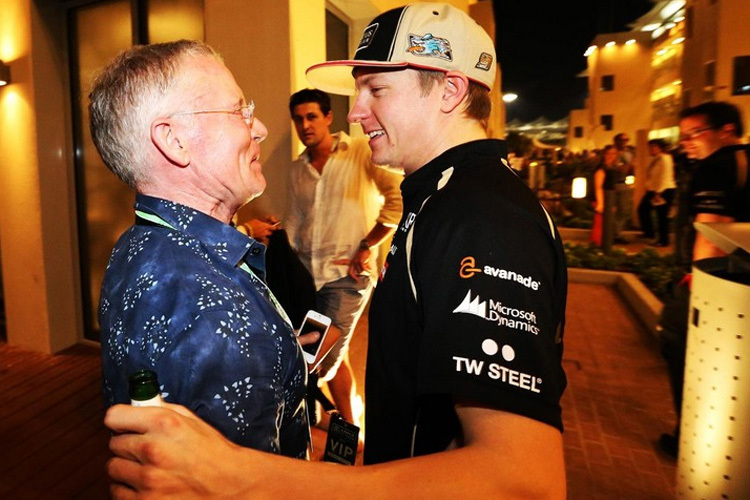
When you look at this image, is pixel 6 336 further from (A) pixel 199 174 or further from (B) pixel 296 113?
(A) pixel 199 174

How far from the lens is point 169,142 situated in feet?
3.94

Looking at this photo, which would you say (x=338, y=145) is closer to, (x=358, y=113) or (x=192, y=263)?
(x=358, y=113)

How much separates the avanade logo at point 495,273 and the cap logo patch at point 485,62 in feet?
2.41

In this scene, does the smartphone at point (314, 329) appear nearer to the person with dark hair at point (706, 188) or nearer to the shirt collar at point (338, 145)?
the shirt collar at point (338, 145)

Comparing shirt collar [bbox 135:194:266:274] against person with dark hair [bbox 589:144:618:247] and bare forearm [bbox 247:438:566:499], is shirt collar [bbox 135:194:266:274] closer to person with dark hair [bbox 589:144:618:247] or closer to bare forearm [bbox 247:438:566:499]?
bare forearm [bbox 247:438:566:499]

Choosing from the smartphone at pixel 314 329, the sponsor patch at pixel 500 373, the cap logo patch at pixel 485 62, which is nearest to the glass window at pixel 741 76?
the cap logo patch at pixel 485 62

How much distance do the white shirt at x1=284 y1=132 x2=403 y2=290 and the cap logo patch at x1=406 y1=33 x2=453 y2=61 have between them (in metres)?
2.17

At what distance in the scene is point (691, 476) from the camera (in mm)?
2027

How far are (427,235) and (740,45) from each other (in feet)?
34.7

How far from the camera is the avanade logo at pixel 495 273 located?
0.90 meters

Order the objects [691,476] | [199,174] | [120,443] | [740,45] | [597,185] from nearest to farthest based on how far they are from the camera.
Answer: [120,443], [199,174], [691,476], [740,45], [597,185]

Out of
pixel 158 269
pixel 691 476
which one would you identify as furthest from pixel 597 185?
pixel 158 269

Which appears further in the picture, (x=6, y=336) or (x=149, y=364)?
(x=6, y=336)

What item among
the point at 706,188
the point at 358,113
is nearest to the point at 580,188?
the point at 706,188
